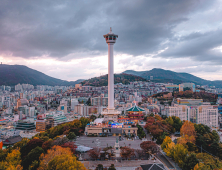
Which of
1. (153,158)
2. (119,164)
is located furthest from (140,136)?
(119,164)

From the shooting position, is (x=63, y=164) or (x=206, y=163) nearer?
(x=63, y=164)

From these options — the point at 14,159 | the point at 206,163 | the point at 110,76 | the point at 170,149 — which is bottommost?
the point at 14,159

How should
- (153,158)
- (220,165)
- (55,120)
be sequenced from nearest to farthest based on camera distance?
1. (220,165)
2. (153,158)
3. (55,120)

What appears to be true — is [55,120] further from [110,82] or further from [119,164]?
[119,164]

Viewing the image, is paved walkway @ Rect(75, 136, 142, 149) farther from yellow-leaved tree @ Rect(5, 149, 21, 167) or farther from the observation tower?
the observation tower

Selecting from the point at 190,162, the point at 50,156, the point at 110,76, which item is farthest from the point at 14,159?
the point at 110,76

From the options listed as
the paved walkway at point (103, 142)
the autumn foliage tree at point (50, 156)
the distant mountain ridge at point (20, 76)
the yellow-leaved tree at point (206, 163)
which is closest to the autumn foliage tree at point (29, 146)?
the autumn foliage tree at point (50, 156)

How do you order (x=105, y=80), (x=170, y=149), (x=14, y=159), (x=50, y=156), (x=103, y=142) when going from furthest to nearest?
(x=105, y=80)
(x=103, y=142)
(x=170, y=149)
(x=14, y=159)
(x=50, y=156)

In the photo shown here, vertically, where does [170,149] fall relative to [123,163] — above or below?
above

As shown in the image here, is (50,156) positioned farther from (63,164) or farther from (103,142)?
(103,142)

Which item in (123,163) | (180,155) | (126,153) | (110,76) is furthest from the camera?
(110,76)
